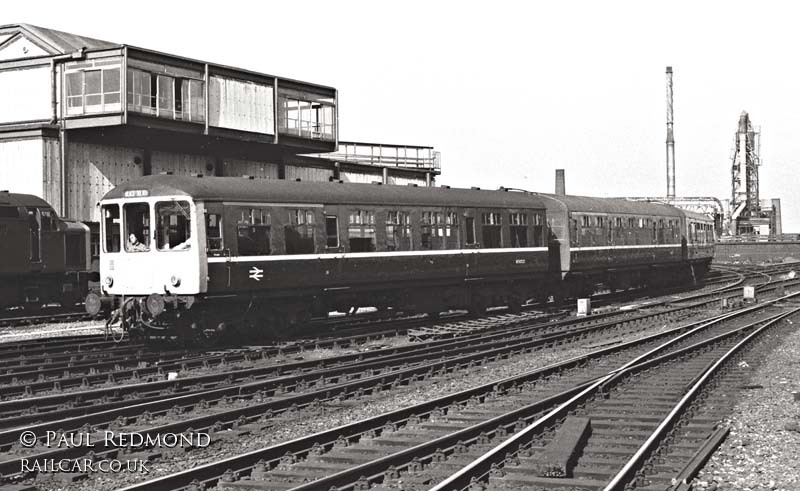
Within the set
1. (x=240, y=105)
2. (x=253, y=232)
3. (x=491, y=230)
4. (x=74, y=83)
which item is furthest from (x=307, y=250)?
(x=240, y=105)

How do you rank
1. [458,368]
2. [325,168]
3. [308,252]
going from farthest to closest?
[325,168] < [308,252] < [458,368]

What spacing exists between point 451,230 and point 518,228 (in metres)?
3.42

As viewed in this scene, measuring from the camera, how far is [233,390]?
39.6 feet

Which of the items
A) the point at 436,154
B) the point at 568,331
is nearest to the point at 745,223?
the point at 436,154

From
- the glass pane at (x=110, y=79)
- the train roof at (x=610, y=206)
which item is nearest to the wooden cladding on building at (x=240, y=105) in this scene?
the glass pane at (x=110, y=79)

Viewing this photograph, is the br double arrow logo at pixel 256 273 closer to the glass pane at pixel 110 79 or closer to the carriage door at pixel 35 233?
the carriage door at pixel 35 233

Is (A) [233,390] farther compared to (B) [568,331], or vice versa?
(B) [568,331]

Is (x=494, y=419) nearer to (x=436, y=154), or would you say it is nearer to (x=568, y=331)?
(x=568, y=331)

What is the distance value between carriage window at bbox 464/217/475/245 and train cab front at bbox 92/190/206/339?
8403 mm

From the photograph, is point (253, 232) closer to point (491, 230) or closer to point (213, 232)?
point (213, 232)

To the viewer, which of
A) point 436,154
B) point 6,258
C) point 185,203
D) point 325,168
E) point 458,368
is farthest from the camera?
point 436,154

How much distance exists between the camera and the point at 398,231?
2098cm

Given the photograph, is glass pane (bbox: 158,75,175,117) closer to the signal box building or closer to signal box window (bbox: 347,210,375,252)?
the signal box building

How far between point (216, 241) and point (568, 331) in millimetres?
8115
